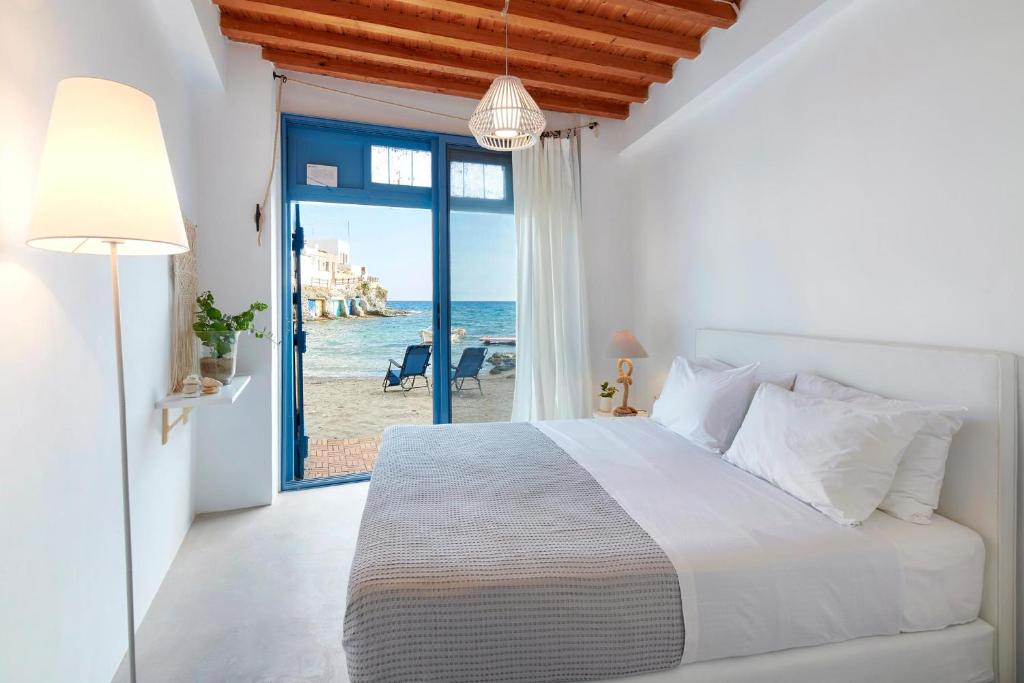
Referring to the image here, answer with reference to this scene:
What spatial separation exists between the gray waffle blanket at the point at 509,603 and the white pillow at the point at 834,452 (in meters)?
0.63

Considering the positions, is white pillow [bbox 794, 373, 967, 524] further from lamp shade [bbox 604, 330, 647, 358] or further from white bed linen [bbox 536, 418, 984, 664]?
lamp shade [bbox 604, 330, 647, 358]

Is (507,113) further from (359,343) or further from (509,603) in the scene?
(359,343)

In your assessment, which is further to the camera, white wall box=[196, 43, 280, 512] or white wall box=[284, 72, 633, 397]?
white wall box=[284, 72, 633, 397]

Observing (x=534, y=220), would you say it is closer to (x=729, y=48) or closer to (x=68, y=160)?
(x=729, y=48)

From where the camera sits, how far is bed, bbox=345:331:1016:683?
1.14 metres

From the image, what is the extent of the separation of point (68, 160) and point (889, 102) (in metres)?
2.62

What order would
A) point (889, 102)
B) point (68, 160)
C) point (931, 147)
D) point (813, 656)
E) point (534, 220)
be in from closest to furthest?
point (68, 160) → point (813, 656) → point (931, 147) → point (889, 102) → point (534, 220)

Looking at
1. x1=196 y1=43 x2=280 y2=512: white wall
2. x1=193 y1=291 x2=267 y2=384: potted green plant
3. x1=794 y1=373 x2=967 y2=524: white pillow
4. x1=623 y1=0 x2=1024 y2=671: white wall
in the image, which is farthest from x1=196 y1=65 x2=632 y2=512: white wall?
x1=794 y1=373 x2=967 y2=524: white pillow

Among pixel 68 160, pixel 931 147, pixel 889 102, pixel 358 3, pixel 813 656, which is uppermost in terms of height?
pixel 358 3

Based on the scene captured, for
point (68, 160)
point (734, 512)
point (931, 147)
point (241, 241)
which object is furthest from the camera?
point (241, 241)

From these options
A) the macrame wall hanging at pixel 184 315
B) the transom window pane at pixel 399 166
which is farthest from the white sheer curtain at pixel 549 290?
the macrame wall hanging at pixel 184 315

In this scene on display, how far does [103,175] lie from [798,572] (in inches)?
77.0

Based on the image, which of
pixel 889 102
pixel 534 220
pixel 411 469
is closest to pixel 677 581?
pixel 411 469

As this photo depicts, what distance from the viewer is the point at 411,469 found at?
6.44 feet
